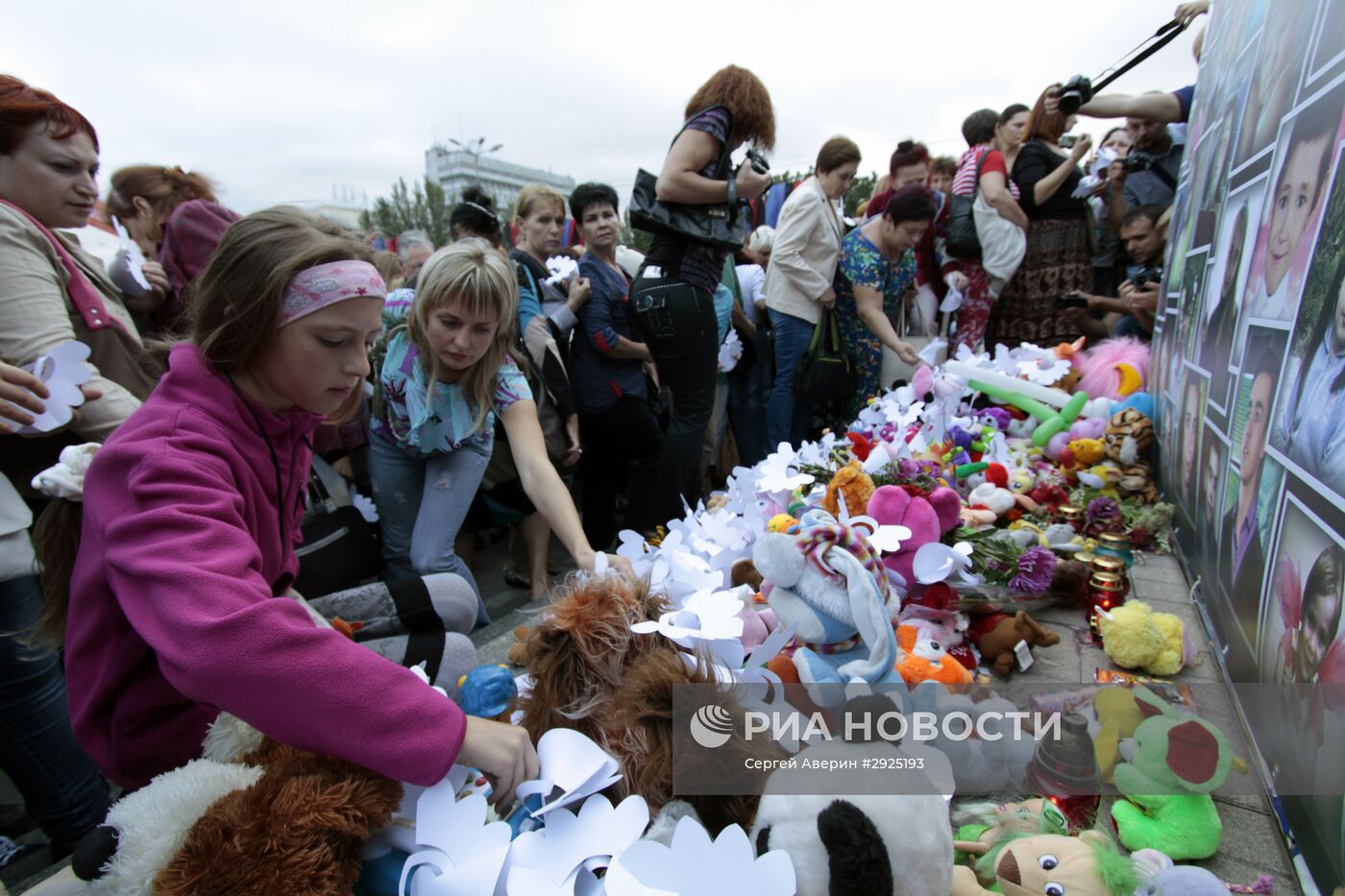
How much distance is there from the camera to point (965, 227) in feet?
13.5

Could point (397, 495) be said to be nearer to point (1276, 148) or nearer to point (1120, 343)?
point (1276, 148)

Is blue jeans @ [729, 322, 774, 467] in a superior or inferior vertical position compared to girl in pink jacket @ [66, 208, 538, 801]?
inferior

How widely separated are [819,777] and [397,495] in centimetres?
182

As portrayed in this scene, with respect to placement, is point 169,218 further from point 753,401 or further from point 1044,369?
point 1044,369

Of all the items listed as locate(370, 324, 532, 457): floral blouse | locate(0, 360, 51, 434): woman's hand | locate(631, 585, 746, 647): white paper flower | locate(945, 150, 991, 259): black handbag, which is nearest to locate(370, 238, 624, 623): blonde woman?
locate(370, 324, 532, 457): floral blouse

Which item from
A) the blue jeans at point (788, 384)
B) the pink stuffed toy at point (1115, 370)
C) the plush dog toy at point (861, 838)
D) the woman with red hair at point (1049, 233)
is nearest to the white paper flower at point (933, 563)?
the plush dog toy at point (861, 838)

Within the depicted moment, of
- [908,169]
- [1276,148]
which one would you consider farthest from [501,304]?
[908,169]

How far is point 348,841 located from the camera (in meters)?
0.81

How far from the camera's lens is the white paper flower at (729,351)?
416cm

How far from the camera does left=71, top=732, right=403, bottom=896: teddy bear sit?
719 millimetres

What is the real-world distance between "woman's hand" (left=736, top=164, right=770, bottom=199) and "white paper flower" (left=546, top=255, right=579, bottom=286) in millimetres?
879

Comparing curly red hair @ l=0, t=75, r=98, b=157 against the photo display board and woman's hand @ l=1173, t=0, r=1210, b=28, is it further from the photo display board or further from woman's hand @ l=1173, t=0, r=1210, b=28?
woman's hand @ l=1173, t=0, r=1210, b=28

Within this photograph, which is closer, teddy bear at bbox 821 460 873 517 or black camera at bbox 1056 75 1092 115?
teddy bear at bbox 821 460 873 517

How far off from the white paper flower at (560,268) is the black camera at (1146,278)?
9.07 ft
